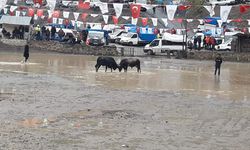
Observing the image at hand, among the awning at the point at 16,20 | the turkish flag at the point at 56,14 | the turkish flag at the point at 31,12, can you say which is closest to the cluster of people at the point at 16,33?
the awning at the point at 16,20

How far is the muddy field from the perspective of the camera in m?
12.2

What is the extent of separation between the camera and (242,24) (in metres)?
62.0

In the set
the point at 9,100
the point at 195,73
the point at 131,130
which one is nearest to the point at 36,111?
the point at 9,100

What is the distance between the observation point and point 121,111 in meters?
16.7

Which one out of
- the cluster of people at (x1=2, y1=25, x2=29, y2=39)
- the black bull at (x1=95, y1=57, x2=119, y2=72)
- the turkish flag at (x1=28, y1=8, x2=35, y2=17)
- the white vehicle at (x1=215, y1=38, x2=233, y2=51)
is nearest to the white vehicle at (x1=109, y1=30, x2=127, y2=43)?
the turkish flag at (x1=28, y1=8, x2=35, y2=17)

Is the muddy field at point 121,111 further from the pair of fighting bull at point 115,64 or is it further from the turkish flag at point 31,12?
the turkish flag at point 31,12

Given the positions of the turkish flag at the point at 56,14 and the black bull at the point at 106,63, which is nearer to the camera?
the black bull at the point at 106,63

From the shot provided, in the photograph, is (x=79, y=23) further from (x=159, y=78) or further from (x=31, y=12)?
(x=159, y=78)

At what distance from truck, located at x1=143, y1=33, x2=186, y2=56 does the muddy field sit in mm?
19402

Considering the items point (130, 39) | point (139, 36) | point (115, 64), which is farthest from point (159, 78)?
point (139, 36)

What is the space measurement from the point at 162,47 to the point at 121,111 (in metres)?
33.1

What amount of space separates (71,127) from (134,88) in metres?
10.1

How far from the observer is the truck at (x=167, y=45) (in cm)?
4934

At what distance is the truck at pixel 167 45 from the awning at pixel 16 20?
41.6ft
